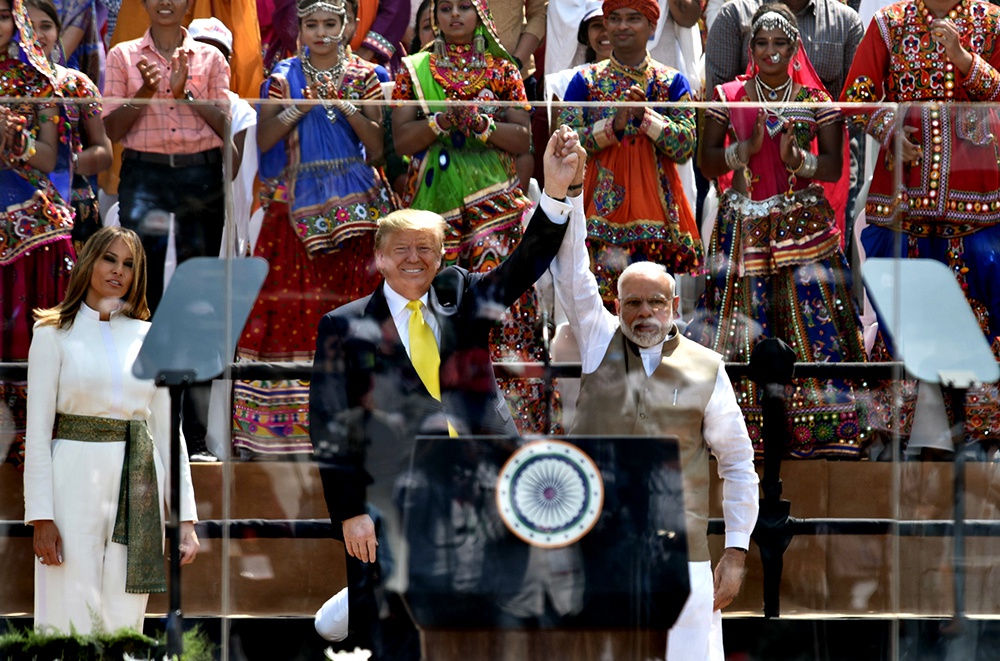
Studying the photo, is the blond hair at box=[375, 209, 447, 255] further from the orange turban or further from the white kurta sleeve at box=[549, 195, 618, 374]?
the orange turban

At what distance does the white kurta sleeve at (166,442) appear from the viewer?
4.89 m

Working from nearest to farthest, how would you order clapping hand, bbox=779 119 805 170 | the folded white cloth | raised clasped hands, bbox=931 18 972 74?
the folded white cloth, clapping hand, bbox=779 119 805 170, raised clasped hands, bbox=931 18 972 74

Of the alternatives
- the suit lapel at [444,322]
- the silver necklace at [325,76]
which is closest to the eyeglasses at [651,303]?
the suit lapel at [444,322]

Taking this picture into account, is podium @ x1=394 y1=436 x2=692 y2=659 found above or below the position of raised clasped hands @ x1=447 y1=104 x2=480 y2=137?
below

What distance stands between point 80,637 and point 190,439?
65cm

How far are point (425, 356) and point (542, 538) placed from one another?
61 centimetres

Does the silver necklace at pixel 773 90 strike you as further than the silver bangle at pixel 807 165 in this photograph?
Yes

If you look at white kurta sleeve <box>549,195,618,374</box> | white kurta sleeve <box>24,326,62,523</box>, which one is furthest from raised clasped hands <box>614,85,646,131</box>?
white kurta sleeve <box>24,326,62,523</box>

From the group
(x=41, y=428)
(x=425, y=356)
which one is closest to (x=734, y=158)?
(x=425, y=356)

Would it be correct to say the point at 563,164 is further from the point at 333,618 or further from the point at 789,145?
the point at 333,618

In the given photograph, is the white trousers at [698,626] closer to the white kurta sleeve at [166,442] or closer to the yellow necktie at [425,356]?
the yellow necktie at [425,356]

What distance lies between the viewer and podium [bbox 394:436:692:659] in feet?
14.9

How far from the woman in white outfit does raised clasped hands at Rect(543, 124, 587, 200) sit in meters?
1.23

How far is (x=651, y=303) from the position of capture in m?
4.84
